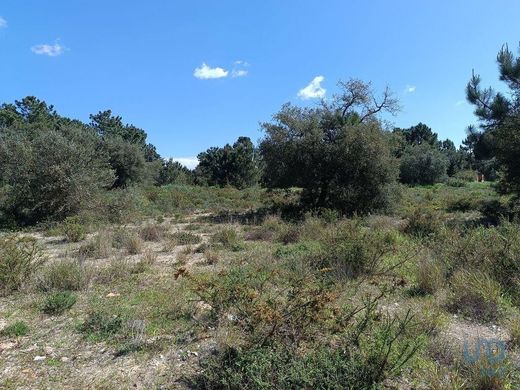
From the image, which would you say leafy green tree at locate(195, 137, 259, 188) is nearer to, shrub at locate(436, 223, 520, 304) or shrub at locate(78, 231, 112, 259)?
shrub at locate(78, 231, 112, 259)

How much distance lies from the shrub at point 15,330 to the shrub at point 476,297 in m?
5.04

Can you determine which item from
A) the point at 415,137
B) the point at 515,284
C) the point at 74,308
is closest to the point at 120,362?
the point at 74,308

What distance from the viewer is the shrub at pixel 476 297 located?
4801 millimetres

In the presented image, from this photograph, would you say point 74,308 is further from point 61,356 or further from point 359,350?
point 359,350

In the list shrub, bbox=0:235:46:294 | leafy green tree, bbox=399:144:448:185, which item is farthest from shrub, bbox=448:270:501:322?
leafy green tree, bbox=399:144:448:185

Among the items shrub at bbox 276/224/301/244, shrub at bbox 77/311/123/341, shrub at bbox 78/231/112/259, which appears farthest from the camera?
shrub at bbox 276/224/301/244

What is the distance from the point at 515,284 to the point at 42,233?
41.5ft

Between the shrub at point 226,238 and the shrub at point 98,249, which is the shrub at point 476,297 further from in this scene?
the shrub at point 98,249

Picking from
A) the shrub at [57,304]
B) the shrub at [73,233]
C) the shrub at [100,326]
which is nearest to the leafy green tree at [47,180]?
the shrub at [73,233]

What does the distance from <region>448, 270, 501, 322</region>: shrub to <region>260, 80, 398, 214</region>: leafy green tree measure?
11.2 meters

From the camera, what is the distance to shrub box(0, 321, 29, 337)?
14.4 feet

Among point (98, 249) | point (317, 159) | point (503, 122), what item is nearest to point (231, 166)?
point (317, 159)

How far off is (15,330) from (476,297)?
5388 millimetres

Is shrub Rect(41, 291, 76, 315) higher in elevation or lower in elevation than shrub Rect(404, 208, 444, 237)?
lower
